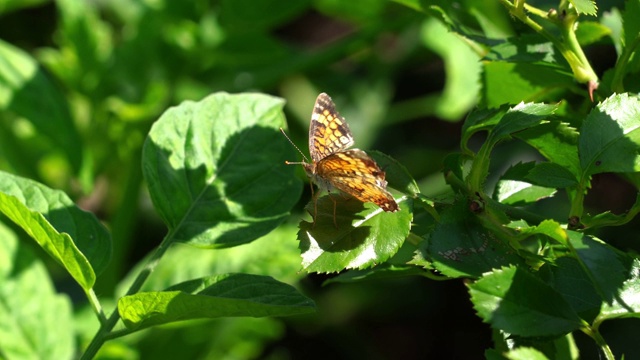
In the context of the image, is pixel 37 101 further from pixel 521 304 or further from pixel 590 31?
pixel 521 304

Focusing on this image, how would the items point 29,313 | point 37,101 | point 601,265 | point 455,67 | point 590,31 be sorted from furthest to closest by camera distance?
1. point 455,67
2. point 37,101
3. point 29,313
4. point 590,31
5. point 601,265

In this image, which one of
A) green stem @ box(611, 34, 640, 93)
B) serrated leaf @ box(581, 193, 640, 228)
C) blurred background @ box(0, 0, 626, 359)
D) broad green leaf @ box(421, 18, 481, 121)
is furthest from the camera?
broad green leaf @ box(421, 18, 481, 121)

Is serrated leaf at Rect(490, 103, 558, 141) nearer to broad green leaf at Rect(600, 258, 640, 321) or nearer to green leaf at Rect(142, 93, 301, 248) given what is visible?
broad green leaf at Rect(600, 258, 640, 321)

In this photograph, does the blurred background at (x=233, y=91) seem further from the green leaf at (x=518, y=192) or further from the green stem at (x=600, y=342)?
the green stem at (x=600, y=342)

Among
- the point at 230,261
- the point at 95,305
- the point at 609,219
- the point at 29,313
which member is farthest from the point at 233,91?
the point at 609,219

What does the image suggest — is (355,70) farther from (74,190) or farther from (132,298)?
(132,298)

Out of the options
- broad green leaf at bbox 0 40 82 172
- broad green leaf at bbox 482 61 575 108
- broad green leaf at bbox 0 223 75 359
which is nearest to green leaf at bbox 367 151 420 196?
broad green leaf at bbox 482 61 575 108
